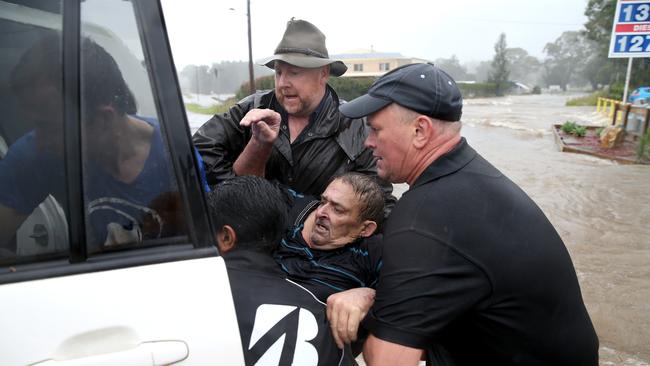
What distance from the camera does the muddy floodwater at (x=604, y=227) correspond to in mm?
3859

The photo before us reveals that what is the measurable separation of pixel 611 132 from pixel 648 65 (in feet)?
87.8

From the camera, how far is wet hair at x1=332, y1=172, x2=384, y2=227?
6.80ft

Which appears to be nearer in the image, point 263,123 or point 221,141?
point 263,123

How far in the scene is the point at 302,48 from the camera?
2693 mm

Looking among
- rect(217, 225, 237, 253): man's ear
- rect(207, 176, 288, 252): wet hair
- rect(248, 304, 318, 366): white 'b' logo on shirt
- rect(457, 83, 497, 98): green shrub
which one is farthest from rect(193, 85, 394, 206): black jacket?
rect(457, 83, 497, 98): green shrub

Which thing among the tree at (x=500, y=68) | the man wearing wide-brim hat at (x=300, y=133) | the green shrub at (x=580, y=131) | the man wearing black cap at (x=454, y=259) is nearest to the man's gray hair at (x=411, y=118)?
the man wearing black cap at (x=454, y=259)

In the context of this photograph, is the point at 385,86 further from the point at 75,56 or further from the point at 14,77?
the point at 14,77

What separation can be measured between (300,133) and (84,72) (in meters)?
1.73

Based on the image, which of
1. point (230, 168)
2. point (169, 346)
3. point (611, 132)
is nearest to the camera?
point (169, 346)

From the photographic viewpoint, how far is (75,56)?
1.05 m

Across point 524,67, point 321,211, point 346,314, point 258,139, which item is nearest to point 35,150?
point 346,314

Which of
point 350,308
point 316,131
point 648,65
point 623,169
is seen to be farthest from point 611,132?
point 648,65

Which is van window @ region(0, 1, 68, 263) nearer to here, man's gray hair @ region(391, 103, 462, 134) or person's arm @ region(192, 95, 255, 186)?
man's gray hair @ region(391, 103, 462, 134)

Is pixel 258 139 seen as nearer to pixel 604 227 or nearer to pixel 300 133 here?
pixel 300 133
